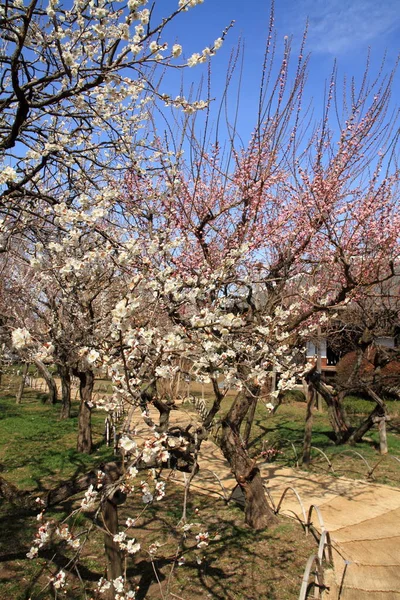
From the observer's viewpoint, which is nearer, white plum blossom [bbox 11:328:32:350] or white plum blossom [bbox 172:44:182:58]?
white plum blossom [bbox 11:328:32:350]

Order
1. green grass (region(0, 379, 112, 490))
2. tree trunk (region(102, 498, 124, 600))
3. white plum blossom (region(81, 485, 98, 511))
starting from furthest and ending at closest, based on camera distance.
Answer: green grass (region(0, 379, 112, 490))
tree trunk (region(102, 498, 124, 600))
white plum blossom (region(81, 485, 98, 511))

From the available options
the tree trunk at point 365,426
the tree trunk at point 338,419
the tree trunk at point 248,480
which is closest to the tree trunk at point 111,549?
the tree trunk at point 248,480

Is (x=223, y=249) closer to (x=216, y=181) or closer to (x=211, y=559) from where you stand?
(x=216, y=181)

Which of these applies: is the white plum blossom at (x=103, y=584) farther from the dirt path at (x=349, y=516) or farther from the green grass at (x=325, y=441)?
the green grass at (x=325, y=441)

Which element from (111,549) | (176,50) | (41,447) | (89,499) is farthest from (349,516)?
(41,447)

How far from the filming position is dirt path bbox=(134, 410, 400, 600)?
4008 millimetres

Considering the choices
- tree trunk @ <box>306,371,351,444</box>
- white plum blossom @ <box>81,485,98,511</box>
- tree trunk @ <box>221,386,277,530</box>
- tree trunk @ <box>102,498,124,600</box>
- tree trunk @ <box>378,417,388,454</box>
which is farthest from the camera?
tree trunk @ <box>306,371,351,444</box>

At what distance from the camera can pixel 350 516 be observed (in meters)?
5.64

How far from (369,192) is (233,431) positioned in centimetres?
539

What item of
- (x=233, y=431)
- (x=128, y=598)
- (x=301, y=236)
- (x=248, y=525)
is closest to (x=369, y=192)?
(x=301, y=236)

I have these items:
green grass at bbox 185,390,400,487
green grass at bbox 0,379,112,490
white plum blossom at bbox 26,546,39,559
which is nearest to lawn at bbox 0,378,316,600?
green grass at bbox 0,379,112,490

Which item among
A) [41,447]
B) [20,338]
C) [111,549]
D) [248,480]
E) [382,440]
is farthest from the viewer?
[41,447]

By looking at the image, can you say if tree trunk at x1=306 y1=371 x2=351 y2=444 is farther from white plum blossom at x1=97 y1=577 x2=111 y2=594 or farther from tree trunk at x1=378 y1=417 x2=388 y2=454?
white plum blossom at x1=97 y1=577 x2=111 y2=594

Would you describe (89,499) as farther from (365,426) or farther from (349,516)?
(365,426)
